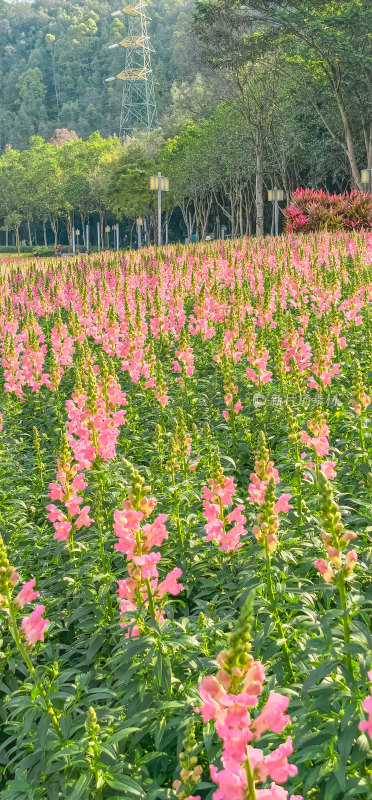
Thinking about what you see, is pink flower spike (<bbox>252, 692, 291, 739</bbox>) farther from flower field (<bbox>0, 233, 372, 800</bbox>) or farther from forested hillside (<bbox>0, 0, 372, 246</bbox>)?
forested hillside (<bbox>0, 0, 372, 246</bbox>)

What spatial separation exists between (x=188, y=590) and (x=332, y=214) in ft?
63.3

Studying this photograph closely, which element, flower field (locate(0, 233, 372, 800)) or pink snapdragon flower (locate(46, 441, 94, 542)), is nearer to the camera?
flower field (locate(0, 233, 372, 800))

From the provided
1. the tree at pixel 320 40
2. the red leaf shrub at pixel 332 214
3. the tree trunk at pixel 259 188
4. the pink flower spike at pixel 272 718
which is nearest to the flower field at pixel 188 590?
the pink flower spike at pixel 272 718

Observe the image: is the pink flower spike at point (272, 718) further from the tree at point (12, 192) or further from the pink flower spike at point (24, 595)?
the tree at point (12, 192)

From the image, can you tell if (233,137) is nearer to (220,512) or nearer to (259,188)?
(259,188)

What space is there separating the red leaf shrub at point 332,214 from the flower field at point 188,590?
47.2ft

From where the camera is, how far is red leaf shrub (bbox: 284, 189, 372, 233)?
2139 cm

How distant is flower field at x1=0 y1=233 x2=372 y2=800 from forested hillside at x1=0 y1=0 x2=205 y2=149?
119 m

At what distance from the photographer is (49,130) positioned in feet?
483

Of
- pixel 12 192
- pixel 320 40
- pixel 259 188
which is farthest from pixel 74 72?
pixel 320 40

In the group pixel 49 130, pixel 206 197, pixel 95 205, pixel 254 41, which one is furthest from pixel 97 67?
pixel 254 41

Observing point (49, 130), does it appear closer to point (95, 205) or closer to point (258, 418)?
point (95, 205)

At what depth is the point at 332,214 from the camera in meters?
21.4

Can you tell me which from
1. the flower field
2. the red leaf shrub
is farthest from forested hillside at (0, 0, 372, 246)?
the flower field
